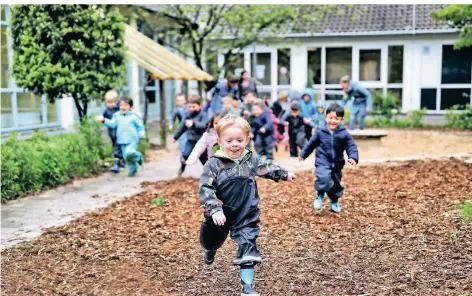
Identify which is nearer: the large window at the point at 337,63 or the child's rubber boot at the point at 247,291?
the child's rubber boot at the point at 247,291

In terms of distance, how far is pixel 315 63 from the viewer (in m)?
24.7

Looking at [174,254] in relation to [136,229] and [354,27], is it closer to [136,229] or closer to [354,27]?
[136,229]

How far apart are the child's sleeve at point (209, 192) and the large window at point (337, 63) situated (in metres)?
20.9

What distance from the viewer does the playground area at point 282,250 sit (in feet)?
14.4

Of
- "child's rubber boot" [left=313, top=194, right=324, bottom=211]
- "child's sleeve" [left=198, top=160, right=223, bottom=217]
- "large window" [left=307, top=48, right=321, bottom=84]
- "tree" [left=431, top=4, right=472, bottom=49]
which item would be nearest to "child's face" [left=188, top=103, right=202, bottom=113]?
"child's rubber boot" [left=313, top=194, right=324, bottom=211]

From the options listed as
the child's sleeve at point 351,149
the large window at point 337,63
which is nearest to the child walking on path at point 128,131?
the child's sleeve at point 351,149

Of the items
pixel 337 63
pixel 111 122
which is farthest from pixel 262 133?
pixel 337 63

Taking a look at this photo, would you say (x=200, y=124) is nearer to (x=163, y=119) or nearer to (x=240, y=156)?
(x=163, y=119)

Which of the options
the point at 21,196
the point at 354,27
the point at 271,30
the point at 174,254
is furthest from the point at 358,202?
the point at 354,27

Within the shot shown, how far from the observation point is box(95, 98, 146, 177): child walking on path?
964 cm

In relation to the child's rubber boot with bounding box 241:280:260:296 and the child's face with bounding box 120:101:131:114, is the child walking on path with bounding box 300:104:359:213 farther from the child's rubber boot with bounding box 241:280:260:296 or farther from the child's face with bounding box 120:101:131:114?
the child's face with bounding box 120:101:131:114

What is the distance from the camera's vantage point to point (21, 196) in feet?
25.9

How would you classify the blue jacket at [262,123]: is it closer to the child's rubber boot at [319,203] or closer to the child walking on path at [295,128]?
the child walking on path at [295,128]

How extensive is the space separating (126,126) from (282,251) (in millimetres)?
5234
